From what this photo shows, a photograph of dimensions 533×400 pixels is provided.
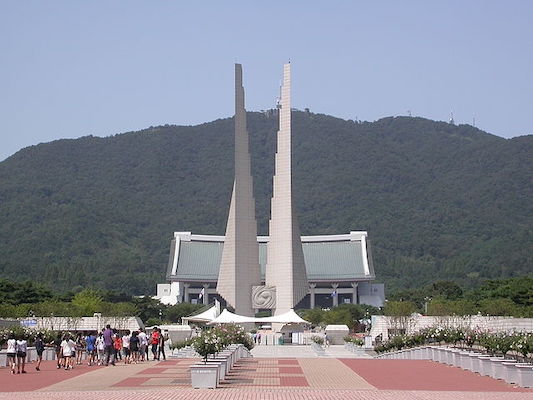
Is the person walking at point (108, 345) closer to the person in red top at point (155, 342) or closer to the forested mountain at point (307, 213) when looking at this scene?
the person in red top at point (155, 342)

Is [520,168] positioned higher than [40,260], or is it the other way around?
[520,168]

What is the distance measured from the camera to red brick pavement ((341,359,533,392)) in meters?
21.2

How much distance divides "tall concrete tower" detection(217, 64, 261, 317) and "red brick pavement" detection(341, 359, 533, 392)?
37992 mm

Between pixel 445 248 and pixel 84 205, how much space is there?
59.8 metres

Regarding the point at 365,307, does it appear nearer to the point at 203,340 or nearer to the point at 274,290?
the point at 274,290

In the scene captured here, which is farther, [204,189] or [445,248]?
[204,189]

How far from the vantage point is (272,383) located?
22.1 m

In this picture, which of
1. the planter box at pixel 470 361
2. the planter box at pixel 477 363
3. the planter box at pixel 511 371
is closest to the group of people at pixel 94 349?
the planter box at pixel 470 361

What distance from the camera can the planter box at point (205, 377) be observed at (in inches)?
809

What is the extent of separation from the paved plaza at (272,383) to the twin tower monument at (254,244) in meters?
38.1

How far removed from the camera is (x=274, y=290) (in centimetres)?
6900

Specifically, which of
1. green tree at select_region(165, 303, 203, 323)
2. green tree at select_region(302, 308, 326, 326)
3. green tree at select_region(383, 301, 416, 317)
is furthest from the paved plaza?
green tree at select_region(165, 303, 203, 323)


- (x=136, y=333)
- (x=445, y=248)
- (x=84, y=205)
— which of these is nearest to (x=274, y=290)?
(x=136, y=333)

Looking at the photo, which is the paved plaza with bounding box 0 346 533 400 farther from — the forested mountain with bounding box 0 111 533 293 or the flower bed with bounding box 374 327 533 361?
the forested mountain with bounding box 0 111 533 293
